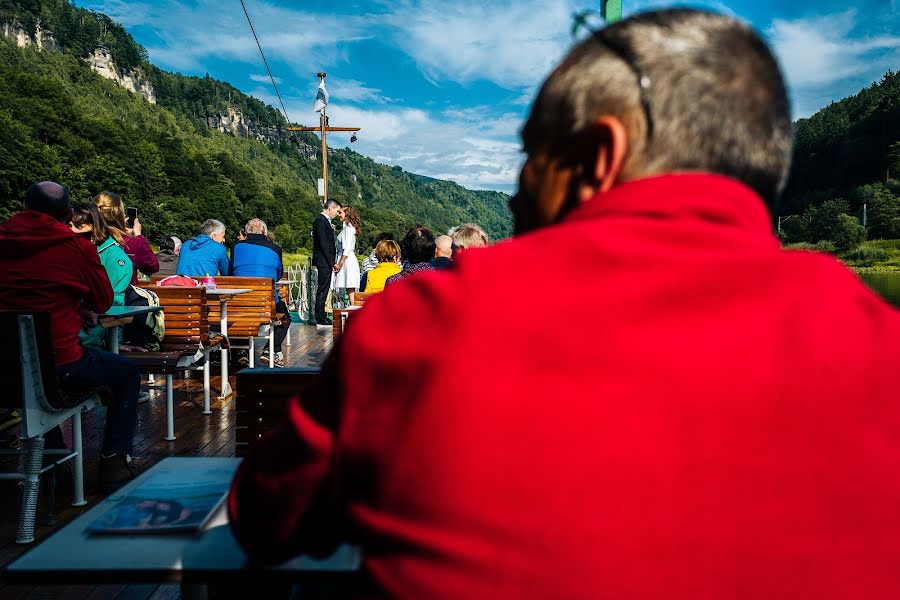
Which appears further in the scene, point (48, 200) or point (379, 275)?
point (379, 275)

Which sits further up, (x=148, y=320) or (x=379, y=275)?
(x=379, y=275)

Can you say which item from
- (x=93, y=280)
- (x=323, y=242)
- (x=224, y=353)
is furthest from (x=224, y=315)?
(x=323, y=242)

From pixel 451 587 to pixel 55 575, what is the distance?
2.56 ft

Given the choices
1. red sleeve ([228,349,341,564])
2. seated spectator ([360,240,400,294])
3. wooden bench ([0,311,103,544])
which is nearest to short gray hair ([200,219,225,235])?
seated spectator ([360,240,400,294])

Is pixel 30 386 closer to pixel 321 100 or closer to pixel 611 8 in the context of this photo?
pixel 611 8

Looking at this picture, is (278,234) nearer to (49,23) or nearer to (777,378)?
(49,23)

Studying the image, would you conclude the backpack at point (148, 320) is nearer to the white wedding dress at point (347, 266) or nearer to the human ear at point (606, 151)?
the human ear at point (606, 151)

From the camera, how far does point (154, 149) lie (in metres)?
67.4

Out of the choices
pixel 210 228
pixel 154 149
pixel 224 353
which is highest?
pixel 154 149

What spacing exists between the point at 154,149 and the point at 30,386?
71.7 metres

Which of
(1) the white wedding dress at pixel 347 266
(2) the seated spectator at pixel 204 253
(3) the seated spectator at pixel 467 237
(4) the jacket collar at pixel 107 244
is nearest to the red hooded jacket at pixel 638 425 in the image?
(4) the jacket collar at pixel 107 244

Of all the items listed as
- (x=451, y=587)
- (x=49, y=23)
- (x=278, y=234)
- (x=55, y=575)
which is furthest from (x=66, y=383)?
(x=49, y=23)

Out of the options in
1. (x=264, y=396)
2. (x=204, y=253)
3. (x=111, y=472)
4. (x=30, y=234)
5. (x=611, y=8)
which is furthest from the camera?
(x=204, y=253)

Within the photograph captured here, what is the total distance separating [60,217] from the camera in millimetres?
3217
